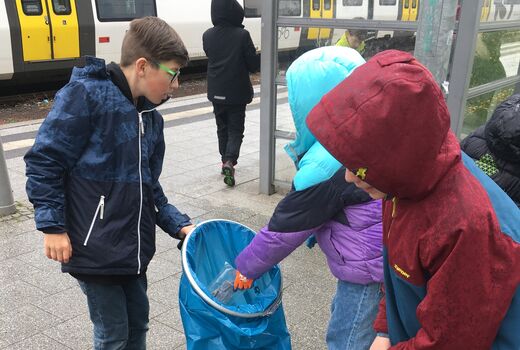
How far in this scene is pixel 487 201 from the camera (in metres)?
1.10

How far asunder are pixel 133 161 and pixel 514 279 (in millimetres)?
1311

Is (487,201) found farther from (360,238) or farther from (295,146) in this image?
(295,146)

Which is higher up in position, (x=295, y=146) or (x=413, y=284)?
(x=295, y=146)

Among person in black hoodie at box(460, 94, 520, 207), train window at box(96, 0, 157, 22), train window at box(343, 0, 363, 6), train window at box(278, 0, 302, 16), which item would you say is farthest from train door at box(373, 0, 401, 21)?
train window at box(96, 0, 157, 22)

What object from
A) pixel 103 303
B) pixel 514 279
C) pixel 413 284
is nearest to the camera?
pixel 514 279

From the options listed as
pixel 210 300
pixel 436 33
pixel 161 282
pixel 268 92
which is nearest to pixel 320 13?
pixel 268 92

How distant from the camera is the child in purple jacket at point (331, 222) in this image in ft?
5.61

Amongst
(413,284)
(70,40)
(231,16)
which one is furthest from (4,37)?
(413,284)

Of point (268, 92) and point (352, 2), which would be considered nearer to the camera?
point (352, 2)

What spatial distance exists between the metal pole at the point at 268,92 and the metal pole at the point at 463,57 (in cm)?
159

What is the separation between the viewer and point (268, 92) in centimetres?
473

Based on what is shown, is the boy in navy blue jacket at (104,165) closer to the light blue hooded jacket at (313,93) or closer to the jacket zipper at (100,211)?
the jacket zipper at (100,211)

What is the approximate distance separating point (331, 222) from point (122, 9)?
10139mm

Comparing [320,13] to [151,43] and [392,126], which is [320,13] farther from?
[392,126]
